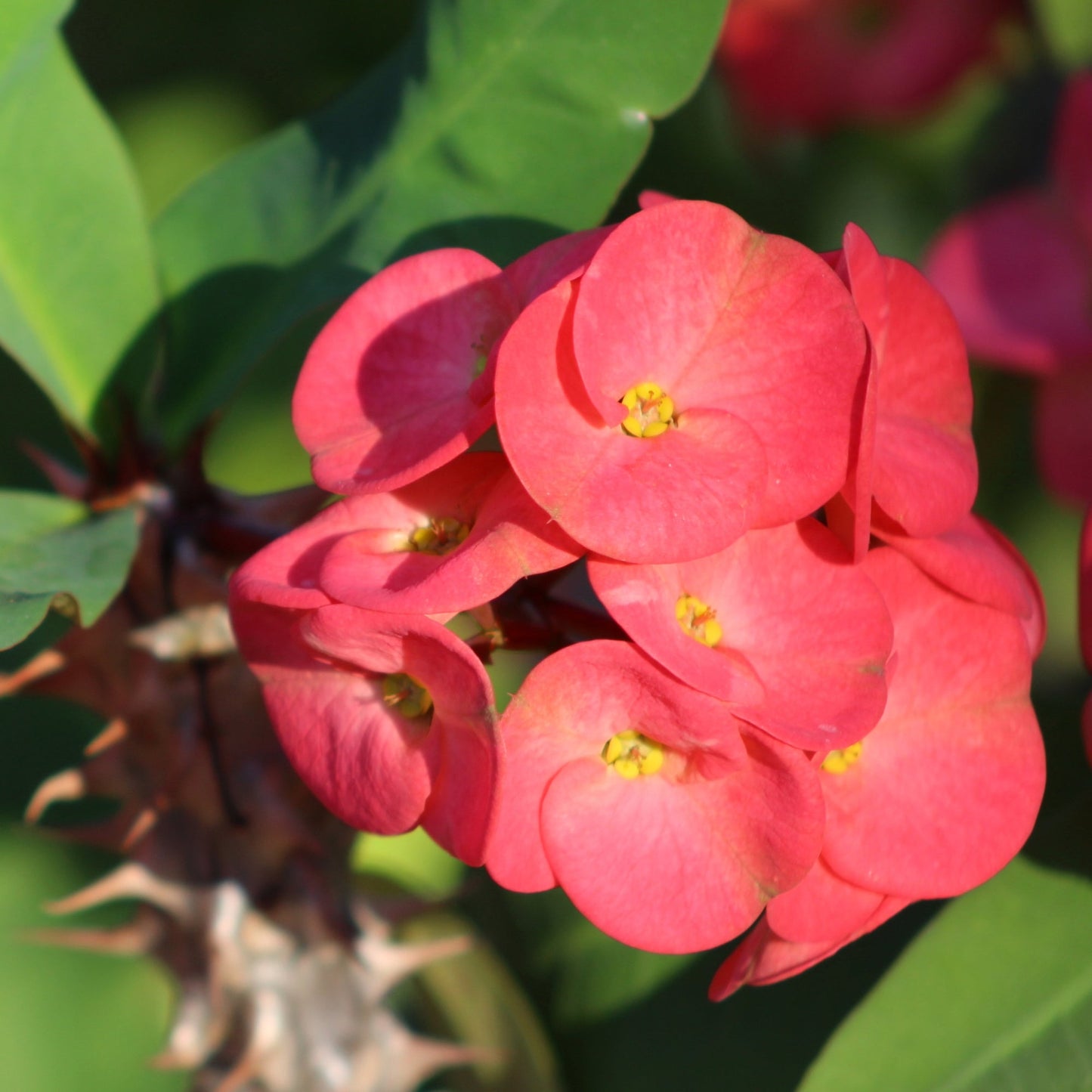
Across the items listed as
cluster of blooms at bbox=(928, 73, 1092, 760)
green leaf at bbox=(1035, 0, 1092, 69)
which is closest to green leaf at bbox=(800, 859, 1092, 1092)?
cluster of blooms at bbox=(928, 73, 1092, 760)

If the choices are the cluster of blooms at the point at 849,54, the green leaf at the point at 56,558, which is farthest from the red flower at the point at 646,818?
the cluster of blooms at the point at 849,54

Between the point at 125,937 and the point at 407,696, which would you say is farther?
the point at 125,937

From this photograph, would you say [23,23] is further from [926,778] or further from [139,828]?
[926,778]

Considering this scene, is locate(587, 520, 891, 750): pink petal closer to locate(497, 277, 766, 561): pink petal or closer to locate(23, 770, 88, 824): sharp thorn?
locate(497, 277, 766, 561): pink petal

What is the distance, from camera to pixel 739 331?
1.80 ft

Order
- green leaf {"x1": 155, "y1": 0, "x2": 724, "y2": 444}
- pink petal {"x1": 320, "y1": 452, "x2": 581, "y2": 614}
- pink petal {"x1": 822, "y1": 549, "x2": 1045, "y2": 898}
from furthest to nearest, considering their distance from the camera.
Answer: green leaf {"x1": 155, "y1": 0, "x2": 724, "y2": 444}
pink petal {"x1": 822, "y1": 549, "x2": 1045, "y2": 898}
pink petal {"x1": 320, "y1": 452, "x2": 581, "y2": 614}

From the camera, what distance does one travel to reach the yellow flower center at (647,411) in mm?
546

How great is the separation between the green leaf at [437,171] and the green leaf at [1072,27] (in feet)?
2.90

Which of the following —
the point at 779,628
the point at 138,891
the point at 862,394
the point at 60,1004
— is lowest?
the point at 60,1004

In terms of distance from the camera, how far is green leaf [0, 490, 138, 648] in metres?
0.57

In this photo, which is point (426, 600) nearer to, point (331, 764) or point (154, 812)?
point (331, 764)

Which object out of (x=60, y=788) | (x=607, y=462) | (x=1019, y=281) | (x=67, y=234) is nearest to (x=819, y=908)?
(x=607, y=462)

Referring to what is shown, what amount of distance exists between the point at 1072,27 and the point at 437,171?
0.98 metres

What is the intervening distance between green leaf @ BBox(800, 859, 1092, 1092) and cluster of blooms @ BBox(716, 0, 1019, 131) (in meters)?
1.27
